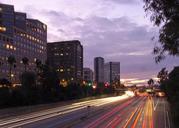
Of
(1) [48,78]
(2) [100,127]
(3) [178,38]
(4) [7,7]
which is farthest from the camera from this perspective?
(4) [7,7]

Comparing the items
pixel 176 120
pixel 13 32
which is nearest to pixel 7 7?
pixel 13 32

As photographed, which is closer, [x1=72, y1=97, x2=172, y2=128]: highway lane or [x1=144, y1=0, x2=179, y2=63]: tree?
[x1=144, y1=0, x2=179, y2=63]: tree

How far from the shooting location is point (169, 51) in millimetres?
18594

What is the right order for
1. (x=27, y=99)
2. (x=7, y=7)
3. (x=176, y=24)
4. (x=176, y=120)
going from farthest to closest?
(x=7, y=7) < (x=27, y=99) < (x=176, y=120) < (x=176, y=24)

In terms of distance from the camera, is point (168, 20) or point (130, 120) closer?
point (168, 20)

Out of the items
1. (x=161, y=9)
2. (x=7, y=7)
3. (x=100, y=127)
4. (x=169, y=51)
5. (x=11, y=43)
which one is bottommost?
(x=100, y=127)

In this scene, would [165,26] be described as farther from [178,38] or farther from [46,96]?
Answer: [46,96]

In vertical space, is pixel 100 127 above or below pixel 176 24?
below

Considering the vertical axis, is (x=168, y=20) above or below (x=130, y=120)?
above

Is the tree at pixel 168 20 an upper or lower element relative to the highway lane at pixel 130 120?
upper

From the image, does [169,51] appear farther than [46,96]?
No

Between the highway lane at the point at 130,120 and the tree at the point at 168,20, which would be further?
the highway lane at the point at 130,120

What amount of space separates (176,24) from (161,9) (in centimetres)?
93

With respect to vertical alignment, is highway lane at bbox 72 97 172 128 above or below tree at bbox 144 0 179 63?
below
